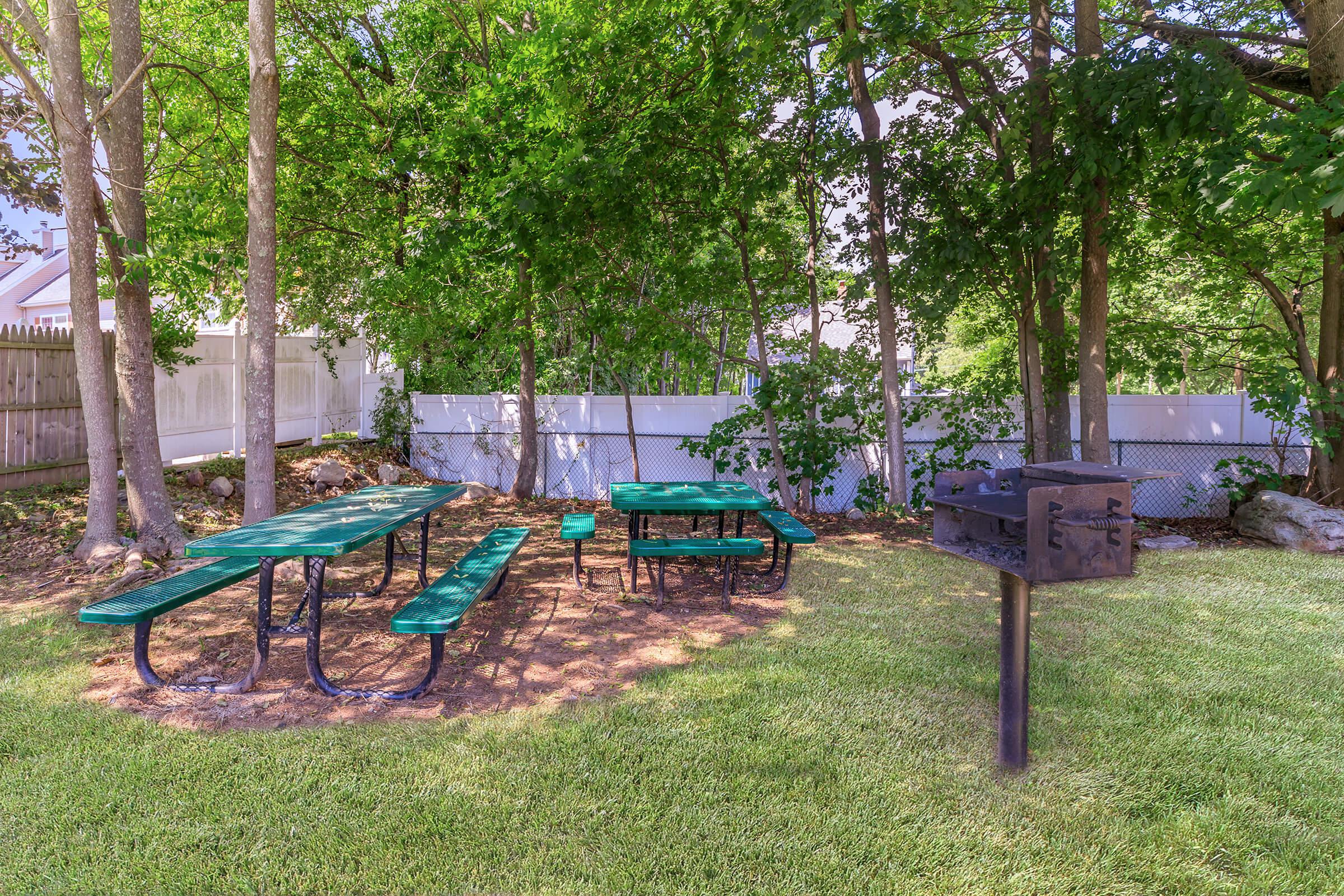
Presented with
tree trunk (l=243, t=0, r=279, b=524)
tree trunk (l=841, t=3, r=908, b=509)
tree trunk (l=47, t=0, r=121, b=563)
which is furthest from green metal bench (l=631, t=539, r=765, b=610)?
tree trunk (l=47, t=0, r=121, b=563)

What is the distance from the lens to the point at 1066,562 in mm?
2623

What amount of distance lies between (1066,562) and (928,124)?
25.9 ft

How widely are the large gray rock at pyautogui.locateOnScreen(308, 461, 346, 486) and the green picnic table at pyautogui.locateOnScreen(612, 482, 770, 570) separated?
5.21m

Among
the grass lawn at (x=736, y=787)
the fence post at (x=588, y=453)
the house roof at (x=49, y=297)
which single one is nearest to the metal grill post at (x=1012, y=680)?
the grass lawn at (x=736, y=787)

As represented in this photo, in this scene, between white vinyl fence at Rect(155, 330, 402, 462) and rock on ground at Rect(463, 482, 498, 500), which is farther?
rock on ground at Rect(463, 482, 498, 500)

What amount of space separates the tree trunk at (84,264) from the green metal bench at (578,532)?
3.76m

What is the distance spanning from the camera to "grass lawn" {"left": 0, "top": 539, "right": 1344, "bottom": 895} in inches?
97.3

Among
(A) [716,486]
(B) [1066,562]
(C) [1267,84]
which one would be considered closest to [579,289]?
(A) [716,486]

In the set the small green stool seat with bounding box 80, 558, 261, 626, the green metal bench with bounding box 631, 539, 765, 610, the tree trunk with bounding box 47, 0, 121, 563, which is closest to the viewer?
the small green stool seat with bounding box 80, 558, 261, 626

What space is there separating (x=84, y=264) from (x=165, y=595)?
3784 millimetres

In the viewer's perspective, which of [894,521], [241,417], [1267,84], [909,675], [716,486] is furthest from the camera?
[241,417]

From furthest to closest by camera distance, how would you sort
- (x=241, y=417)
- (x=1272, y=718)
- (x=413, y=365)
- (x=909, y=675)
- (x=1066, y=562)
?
1. (x=413, y=365)
2. (x=241, y=417)
3. (x=909, y=675)
4. (x=1272, y=718)
5. (x=1066, y=562)

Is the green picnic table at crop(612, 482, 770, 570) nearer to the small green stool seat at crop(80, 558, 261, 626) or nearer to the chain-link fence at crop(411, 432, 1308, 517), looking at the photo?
the small green stool seat at crop(80, 558, 261, 626)

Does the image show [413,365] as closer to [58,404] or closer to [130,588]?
[58,404]
